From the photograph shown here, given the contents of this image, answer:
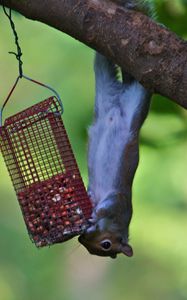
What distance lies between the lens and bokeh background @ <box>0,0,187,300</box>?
365 cm

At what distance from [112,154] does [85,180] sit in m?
0.41

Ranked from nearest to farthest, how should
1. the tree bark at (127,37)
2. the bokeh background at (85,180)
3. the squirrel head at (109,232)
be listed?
the tree bark at (127,37) < the squirrel head at (109,232) < the bokeh background at (85,180)

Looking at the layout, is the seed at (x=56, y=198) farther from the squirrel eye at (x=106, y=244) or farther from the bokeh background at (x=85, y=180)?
the bokeh background at (x=85, y=180)

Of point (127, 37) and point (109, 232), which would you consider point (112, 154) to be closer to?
point (109, 232)

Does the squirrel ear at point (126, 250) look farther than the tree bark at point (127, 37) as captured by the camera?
Yes

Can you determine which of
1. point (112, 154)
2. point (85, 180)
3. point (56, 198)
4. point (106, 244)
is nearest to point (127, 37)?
point (56, 198)

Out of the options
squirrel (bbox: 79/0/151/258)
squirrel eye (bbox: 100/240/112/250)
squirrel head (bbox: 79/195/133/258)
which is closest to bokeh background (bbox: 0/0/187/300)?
squirrel (bbox: 79/0/151/258)

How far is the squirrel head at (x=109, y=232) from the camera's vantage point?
3225 mm

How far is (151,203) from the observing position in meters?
Answer: 4.21

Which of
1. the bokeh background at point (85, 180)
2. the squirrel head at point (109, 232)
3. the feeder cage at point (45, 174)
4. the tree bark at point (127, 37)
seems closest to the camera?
the tree bark at point (127, 37)

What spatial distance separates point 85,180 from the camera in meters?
3.71

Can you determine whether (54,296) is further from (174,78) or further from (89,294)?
(174,78)

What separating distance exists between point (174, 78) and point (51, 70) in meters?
1.94

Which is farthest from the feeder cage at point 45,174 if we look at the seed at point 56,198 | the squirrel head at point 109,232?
the squirrel head at point 109,232
